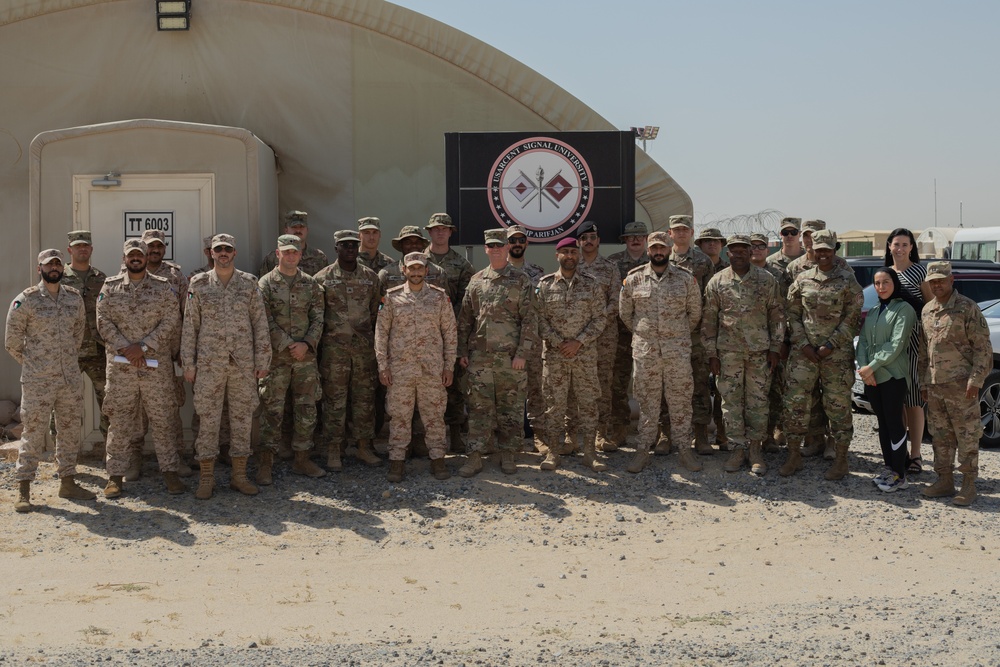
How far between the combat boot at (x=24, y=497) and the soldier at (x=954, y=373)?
6.13 metres

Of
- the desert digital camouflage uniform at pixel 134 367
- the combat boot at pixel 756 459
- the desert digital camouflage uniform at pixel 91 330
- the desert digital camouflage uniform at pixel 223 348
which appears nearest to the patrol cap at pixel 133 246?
the desert digital camouflage uniform at pixel 134 367

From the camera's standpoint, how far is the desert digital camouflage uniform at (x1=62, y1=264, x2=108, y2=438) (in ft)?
24.6

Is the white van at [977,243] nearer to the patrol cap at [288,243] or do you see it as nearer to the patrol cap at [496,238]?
the patrol cap at [496,238]

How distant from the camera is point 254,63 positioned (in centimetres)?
991

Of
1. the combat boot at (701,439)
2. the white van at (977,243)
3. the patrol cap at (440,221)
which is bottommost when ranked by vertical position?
the combat boot at (701,439)

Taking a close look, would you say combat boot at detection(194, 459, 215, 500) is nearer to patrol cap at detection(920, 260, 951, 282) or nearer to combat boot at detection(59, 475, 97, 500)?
combat boot at detection(59, 475, 97, 500)

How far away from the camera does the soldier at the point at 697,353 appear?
7.88m

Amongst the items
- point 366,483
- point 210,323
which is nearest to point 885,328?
point 366,483

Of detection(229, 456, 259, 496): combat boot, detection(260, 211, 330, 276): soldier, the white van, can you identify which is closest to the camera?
detection(229, 456, 259, 496): combat boot

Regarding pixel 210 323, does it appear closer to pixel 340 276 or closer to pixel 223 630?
pixel 340 276

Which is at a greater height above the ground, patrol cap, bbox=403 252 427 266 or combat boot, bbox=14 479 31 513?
patrol cap, bbox=403 252 427 266

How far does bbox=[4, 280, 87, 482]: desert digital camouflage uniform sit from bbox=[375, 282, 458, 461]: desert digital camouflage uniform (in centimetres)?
211

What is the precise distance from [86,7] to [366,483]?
5.82 metres

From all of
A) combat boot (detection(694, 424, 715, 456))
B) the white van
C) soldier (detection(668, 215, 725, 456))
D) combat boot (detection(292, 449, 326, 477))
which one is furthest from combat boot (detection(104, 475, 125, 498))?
the white van
